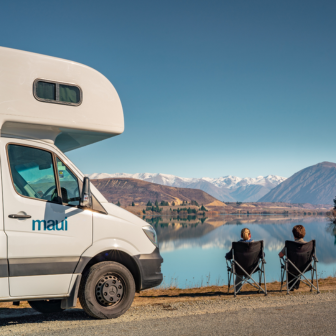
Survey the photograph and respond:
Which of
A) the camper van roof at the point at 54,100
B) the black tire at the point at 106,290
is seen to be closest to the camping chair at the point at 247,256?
the black tire at the point at 106,290

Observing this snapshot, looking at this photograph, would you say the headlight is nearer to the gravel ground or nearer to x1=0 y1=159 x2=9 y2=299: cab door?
the gravel ground

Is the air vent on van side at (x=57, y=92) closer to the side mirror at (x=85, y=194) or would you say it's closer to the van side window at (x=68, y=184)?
the van side window at (x=68, y=184)

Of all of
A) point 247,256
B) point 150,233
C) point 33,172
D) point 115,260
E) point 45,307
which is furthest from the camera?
point 247,256

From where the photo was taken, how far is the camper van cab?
516 cm

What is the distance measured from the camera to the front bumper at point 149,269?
6.00 meters

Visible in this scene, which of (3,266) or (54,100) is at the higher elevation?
(54,100)

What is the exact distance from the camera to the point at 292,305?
21.5 feet

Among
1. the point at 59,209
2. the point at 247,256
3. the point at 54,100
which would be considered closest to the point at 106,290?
the point at 59,209

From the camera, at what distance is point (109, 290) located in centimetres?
572

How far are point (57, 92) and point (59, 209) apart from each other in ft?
5.92

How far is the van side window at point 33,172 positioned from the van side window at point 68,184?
107mm

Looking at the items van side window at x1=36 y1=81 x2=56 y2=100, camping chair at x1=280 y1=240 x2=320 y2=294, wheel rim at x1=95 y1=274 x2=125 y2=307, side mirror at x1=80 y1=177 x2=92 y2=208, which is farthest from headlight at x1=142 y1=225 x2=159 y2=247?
camping chair at x1=280 y1=240 x2=320 y2=294

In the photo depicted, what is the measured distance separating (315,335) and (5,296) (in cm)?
417

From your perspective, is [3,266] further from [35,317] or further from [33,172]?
[35,317]
